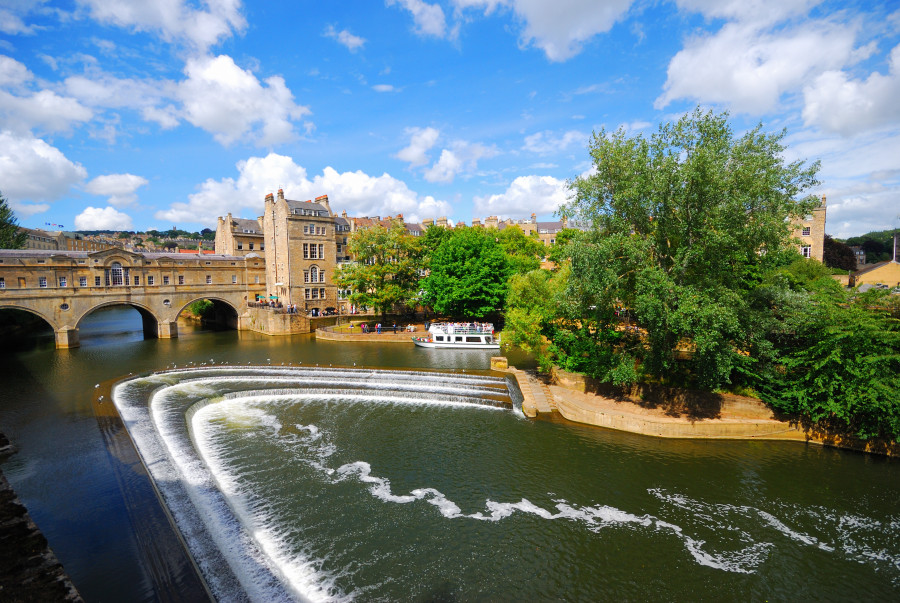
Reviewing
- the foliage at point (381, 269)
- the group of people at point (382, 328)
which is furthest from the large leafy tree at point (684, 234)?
the foliage at point (381, 269)

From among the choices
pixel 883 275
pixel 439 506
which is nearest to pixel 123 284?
pixel 439 506

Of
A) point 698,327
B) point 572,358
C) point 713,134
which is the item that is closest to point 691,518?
point 698,327

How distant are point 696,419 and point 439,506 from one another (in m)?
14.2

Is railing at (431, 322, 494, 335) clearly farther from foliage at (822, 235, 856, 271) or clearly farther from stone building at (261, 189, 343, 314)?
foliage at (822, 235, 856, 271)

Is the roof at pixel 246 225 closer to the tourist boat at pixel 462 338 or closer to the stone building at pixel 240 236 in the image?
the stone building at pixel 240 236

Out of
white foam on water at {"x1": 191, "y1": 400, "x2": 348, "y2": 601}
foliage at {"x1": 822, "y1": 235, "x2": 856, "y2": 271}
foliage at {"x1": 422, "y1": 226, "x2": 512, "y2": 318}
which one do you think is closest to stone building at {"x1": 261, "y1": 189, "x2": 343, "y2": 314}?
foliage at {"x1": 422, "y1": 226, "x2": 512, "y2": 318}

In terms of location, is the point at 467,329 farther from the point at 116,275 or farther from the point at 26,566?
the point at 116,275

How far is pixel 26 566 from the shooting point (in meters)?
9.19

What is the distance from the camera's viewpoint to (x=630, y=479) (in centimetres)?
1767

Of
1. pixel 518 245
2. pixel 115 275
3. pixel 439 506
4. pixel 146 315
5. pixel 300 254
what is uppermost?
pixel 518 245

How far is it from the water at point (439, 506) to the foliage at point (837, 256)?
6765 centimetres

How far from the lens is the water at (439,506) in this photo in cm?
1224

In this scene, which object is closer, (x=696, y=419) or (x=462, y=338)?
(x=696, y=419)

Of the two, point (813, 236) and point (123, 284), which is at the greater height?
point (813, 236)
